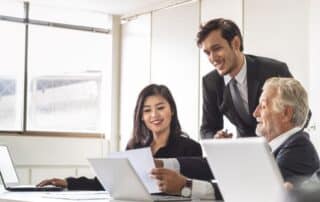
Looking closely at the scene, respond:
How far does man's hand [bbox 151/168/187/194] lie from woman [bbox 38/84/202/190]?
0.58 meters

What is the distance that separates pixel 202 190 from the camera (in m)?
1.65

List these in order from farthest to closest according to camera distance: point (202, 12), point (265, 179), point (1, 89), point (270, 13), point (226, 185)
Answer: point (1, 89), point (202, 12), point (270, 13), point (226, 185), point (265, 179)

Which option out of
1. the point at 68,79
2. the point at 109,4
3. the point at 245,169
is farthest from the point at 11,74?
the point at 245,169

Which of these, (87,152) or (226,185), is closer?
(226,185)

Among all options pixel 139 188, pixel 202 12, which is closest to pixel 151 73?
pixel 202 12

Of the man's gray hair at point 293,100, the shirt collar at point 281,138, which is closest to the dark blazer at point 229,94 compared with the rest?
the man's gray hair at point 293,100

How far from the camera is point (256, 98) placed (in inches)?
82.8

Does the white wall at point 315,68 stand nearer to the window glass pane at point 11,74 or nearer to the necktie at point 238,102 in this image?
the necktie at point 238,102

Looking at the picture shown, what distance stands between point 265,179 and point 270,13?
281cm

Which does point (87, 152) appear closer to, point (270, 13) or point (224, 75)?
point (270, 13)

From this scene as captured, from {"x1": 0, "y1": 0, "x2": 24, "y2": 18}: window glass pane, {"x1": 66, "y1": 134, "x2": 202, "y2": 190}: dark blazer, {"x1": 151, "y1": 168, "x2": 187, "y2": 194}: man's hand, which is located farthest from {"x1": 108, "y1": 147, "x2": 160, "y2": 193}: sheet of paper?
{"x1": 0, "y1": 0, "x2": 24, "y2": 18}: window glass pane

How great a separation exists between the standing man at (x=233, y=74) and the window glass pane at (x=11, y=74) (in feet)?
8.89

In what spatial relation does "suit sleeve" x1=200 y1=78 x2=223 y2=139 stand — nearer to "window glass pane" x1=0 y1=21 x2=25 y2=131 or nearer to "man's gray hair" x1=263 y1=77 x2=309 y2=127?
"man's gray hair" x1=263 y1=77 x2=309 y2=127

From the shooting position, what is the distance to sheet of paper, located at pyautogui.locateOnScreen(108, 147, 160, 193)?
162 centimetres
